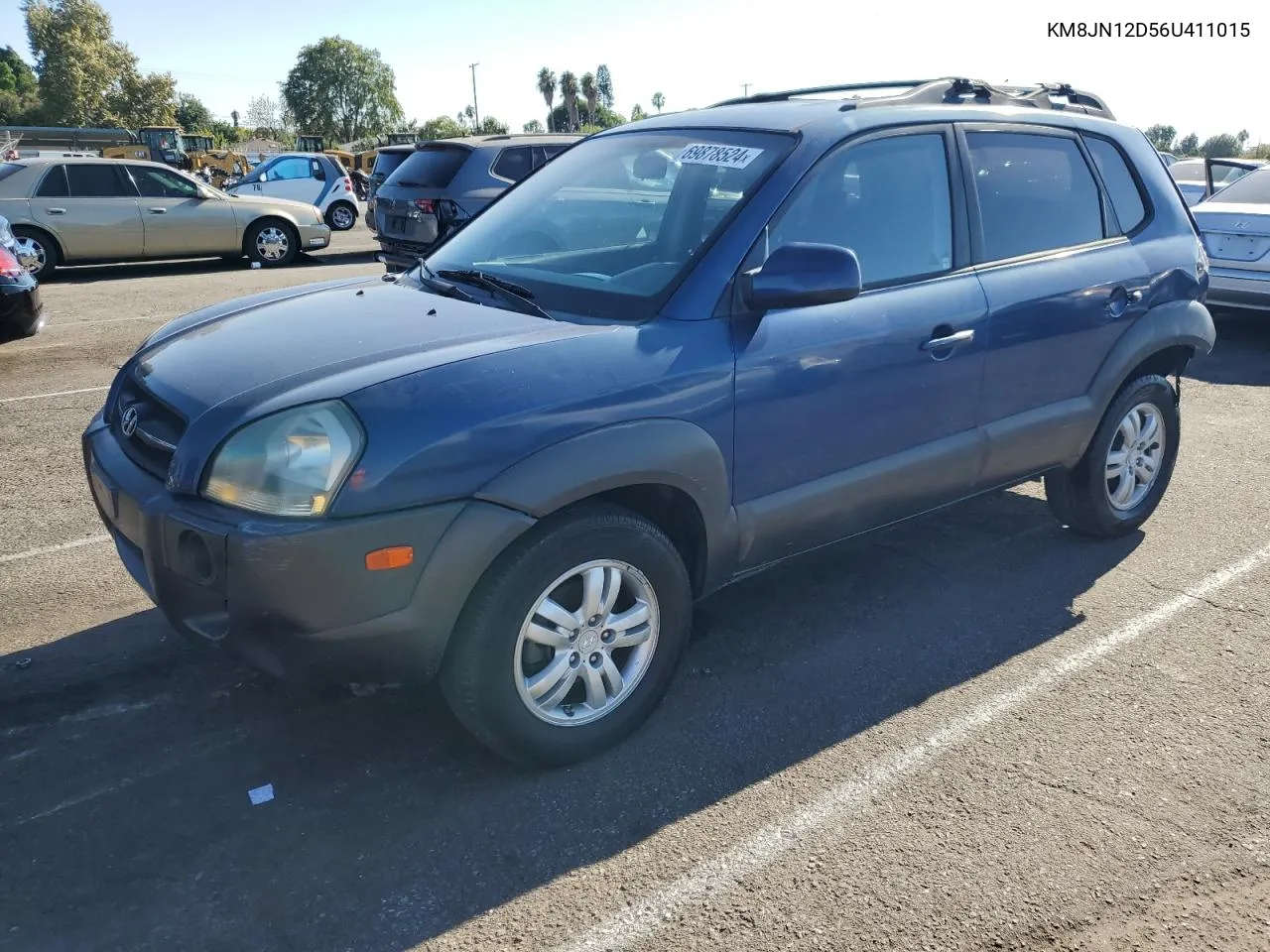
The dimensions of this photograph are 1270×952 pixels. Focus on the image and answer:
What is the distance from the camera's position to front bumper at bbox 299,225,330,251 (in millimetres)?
15352

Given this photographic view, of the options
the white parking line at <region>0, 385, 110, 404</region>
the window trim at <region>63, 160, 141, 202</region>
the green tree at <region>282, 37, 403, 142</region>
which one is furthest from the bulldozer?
the green tree at <region>282, 37, 403, 142</region>

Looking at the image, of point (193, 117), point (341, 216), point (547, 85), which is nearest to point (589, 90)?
point (547, 85)

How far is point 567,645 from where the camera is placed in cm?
288

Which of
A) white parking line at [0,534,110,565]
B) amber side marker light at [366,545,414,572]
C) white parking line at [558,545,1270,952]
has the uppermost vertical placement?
amber side marker light at [366,545,414,572]

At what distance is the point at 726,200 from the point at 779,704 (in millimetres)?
1639

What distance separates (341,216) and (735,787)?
21692 millimetres

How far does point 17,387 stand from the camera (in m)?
7.38

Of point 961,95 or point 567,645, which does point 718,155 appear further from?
point 567,645

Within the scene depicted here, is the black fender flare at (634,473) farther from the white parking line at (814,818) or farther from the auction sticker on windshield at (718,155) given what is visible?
the auction sticker on windshield at (718,155)

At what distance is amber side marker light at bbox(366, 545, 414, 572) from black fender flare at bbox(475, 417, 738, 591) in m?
0.22

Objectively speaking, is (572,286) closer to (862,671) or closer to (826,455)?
(826,455)

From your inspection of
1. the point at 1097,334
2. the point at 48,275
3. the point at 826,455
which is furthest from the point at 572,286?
the point at 48,275

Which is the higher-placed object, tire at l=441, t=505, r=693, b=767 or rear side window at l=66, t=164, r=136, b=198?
rear side window at l=66, t=164, r=136, b=198

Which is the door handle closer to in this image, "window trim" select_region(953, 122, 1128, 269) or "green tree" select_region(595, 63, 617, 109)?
"window trim" select_region(953, 122, 1128, 269)
